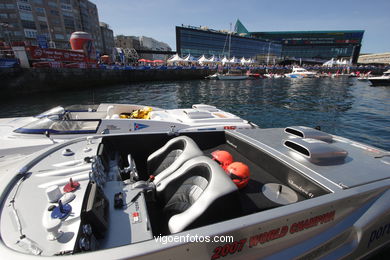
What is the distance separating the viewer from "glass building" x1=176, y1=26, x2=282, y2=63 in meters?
79.5

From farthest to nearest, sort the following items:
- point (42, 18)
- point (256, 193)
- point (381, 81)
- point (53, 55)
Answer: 1. point (42, 18)
2. point (381, 81)
3. point (53, 55)
4. point (256, 193)

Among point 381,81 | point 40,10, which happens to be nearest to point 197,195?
point 381,81

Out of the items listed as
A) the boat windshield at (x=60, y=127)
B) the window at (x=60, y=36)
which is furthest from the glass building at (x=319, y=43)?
the boat windshield at (x=60, y=127)

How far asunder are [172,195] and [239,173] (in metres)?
0.97

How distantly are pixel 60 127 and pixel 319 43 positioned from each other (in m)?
136

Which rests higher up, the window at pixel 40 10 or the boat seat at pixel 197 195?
the window at pixel 40 10

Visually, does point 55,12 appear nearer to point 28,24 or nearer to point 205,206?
point 28,24

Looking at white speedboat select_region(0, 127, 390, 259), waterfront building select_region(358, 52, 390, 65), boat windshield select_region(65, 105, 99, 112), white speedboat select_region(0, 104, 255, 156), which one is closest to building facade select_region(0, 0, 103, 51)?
boat windshield select_region(65, 105, 99, 112)

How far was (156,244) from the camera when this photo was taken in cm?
132

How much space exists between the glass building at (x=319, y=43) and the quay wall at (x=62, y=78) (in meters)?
91.9

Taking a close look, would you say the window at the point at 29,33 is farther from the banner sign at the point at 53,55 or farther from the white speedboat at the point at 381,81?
the white speedboat at the point at 381,81

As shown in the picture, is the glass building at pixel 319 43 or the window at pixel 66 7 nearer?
the window at pixel 66 7

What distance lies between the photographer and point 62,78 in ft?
83.4

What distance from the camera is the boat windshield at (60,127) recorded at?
5.62 metres
